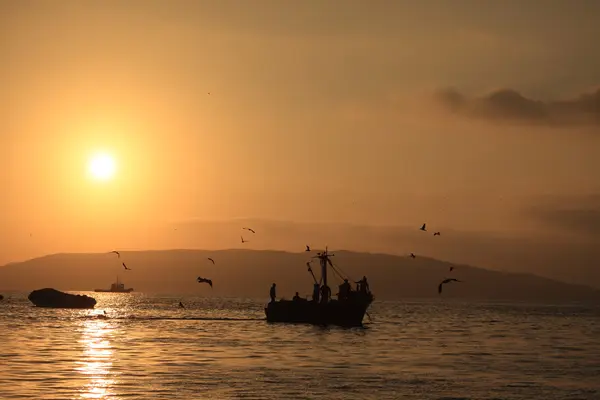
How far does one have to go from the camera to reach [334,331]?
301 feet

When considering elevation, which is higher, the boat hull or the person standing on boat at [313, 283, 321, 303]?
the person standing on boat at [313, 283, 321, 303]

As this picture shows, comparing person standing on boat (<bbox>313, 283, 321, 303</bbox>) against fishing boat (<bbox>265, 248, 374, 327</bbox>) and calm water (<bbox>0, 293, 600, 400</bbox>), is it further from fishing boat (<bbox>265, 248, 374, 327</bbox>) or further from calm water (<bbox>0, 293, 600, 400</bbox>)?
calm water (<bbox>0, 293, 600, 400</bbox>)

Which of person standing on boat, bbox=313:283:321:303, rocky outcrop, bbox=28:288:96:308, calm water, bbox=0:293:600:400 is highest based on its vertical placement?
person standing on boat, bbox=313:283:321:303

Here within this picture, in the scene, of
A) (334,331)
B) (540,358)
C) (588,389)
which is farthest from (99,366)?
(334,331)

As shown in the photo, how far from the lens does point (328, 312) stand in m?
97.3

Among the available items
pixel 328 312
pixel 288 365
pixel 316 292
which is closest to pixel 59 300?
pixel 316 292

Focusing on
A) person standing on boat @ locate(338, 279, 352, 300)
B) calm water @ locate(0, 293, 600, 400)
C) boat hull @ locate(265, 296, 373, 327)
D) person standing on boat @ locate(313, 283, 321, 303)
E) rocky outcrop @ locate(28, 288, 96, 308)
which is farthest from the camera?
rocky outcrop @ locate(28, 288, 96, 308)

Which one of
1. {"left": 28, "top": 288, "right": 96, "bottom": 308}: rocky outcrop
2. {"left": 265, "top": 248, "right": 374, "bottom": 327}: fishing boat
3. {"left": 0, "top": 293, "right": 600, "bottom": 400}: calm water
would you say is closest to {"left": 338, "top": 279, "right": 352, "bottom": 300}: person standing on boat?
{"left": 265, "top": 248, "right": 374, "bottom": 327}: fishing boat

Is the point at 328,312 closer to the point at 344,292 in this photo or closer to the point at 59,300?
the point at 344,292

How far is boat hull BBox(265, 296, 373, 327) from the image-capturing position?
317 ft

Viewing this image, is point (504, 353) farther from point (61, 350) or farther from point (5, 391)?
point (5, 391)

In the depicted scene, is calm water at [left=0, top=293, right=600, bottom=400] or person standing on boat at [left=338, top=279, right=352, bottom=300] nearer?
calm water at [left=0, top=293, right=600, bottom=400]

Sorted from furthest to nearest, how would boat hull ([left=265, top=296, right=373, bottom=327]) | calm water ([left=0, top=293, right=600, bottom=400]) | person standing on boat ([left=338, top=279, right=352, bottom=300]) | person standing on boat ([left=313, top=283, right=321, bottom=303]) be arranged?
person standing on boat ([left=313, top=283, right=321, bottom=303])
boat hull ([left=265, top=296, right=373, bottom=327])
person standing on boat ([left=338, top=279, right=352, bottom=300])
calm water ([left=0, top=293, right=600, bottom=400])

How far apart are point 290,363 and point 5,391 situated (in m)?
21.3
